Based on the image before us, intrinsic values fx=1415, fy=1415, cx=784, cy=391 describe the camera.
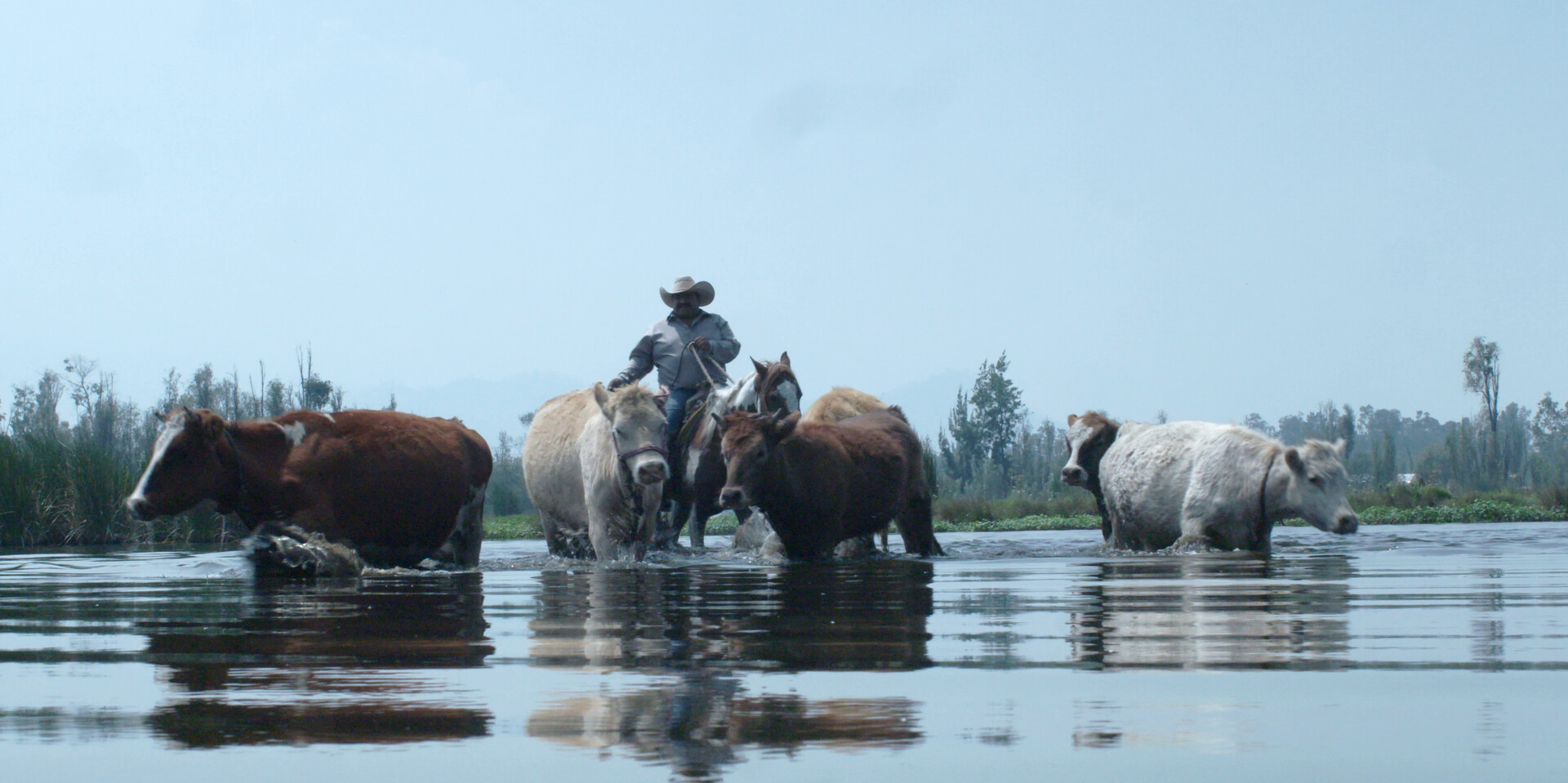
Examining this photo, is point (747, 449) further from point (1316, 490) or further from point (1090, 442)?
point (1090, 442)

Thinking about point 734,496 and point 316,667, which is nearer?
point 316,667

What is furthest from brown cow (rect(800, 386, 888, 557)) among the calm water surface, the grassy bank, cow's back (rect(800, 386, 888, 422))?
the grassy bank

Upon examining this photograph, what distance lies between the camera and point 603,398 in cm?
1030

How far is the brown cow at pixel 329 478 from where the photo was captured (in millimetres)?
8602

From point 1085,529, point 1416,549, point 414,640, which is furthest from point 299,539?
point 1085,529

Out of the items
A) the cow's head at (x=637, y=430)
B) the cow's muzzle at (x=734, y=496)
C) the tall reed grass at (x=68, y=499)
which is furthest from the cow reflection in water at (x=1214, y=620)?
the tall reed grass at (x=68, y=499)

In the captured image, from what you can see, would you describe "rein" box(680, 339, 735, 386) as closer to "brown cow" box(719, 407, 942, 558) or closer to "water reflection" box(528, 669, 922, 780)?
"brown cow" box(719, 407, 942, 558)

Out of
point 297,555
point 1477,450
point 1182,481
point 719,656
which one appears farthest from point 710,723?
point 1477,450

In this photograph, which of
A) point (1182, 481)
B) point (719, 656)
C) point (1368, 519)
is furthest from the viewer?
point (1368, 519)

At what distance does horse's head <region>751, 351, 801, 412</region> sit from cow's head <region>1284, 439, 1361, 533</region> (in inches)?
158

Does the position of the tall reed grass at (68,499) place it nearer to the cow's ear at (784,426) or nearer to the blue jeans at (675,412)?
the blue jeans at (675,412)

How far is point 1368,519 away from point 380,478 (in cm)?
2085

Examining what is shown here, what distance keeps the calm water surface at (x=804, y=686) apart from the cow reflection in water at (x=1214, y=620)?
0.02 metres

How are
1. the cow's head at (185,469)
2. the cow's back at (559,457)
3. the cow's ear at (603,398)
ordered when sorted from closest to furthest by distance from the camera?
1. the cow's head at (185,469)
2. the cow's ear at (603,398)
3. the cow's back at (559,457)
